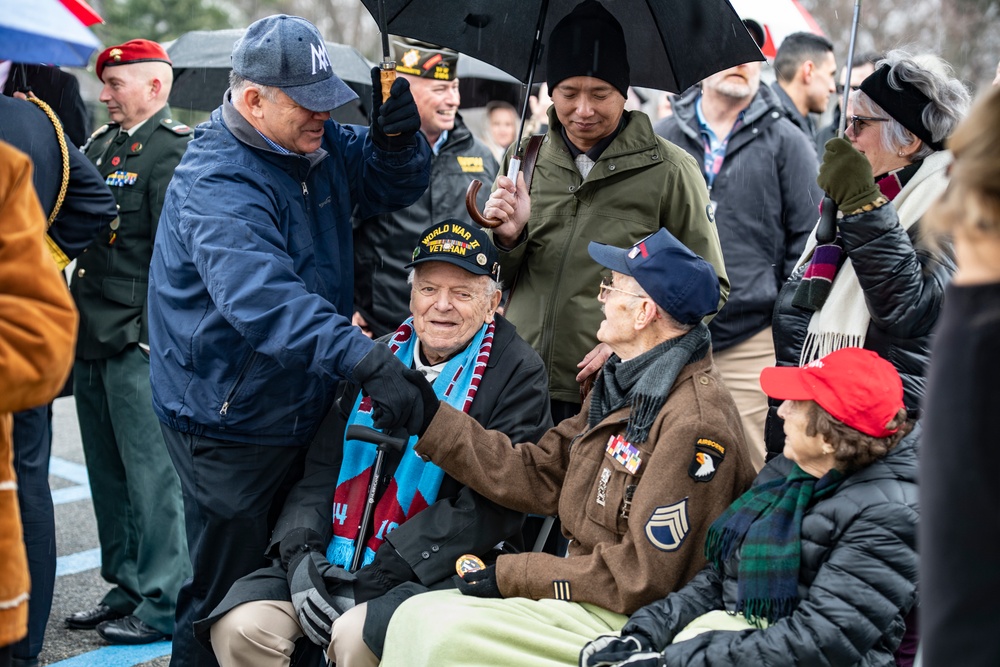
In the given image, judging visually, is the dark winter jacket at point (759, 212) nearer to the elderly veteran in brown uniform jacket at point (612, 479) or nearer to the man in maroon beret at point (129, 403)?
the elderly veteran in brown uniform jacket at point (612, 479)

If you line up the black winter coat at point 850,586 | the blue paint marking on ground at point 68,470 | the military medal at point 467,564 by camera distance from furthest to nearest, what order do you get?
the blue paint marking on ground at point 68,470 < the military medal at point 467,564 < the black winter coat at point 850,586

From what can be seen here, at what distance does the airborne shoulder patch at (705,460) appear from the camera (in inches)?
115

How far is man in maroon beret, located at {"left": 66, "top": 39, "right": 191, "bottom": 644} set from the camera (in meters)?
4.54

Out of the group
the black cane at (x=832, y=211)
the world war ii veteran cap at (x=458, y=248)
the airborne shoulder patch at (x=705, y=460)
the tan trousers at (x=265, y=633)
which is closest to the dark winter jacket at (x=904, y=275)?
the black cane at (x=832, y=211)

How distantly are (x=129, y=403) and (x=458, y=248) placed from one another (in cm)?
189

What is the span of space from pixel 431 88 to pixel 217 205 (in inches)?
85.8

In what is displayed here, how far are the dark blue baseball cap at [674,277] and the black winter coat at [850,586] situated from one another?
70 cm

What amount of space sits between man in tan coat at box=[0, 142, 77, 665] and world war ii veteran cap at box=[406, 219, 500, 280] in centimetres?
164

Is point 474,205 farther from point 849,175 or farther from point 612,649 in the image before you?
point 612,649

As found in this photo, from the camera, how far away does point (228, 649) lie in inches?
127

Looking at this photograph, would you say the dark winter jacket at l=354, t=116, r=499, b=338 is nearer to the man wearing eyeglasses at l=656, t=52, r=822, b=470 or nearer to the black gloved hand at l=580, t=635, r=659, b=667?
the man wearing eyeglasses at l=656, t=52, r=822, b=470

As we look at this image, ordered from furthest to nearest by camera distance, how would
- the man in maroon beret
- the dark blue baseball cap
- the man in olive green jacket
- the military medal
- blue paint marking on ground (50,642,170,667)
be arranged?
the man in maroon beret, blue paint marking on ground (50,642,170,667), the man in olive green jacket, the military medal, the dark blue baseball cap

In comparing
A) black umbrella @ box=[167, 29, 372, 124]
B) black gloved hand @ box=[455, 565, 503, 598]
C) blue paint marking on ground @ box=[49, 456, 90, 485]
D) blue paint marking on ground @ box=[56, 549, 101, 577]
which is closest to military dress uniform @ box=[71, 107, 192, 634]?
blue paint marking on ground @ box=[56, 549, 101, 577]

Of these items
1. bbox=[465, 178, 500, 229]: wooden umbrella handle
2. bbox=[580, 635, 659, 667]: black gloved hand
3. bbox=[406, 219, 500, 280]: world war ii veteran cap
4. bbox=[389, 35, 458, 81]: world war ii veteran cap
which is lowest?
bbox=[580, 635, 659, 667]: black gloved hand
